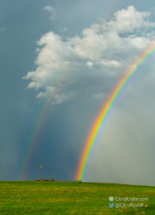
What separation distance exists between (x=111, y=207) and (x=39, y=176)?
122 meters

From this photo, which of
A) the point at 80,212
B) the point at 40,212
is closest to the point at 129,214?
the point at 80,212

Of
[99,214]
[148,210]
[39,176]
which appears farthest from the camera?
[39,176]

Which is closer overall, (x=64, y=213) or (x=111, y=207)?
(x=64, y=213)

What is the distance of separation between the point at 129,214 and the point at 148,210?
354 centimetres

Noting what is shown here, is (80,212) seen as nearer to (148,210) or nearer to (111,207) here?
(111,207)

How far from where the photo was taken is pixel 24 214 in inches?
955

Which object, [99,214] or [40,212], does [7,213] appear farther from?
[99,214]

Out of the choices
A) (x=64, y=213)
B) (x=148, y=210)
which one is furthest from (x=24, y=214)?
(x=148, y=210)

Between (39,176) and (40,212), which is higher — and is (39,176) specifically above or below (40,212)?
above

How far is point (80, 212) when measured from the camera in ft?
82.3

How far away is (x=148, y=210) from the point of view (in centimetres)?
2648

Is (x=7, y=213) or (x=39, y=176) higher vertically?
(x=39, y=176)

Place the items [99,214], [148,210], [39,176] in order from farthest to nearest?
1. [39,176]
2. [148,210]
3. [99,214]

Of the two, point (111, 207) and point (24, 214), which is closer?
point (24, 214)
